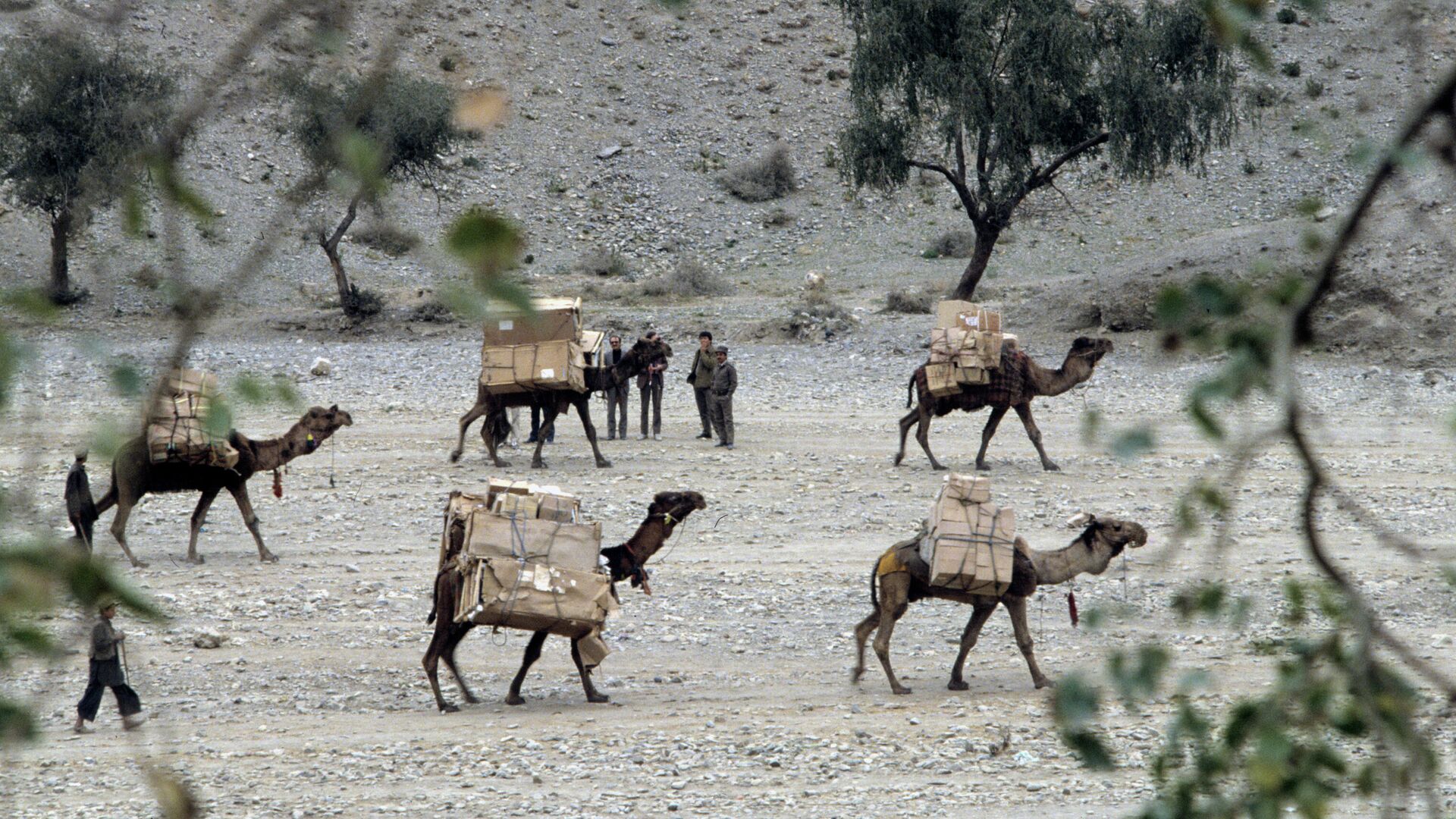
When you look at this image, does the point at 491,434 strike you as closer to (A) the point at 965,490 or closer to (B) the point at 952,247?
(A) the point at 965,490

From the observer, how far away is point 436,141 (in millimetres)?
39969

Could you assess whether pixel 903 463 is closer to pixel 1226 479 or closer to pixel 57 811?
pixel 57 811

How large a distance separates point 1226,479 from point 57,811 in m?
7.95

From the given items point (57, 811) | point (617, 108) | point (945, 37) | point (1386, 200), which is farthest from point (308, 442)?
point (617, 108)

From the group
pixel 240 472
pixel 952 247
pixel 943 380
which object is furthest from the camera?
pixel 952 247

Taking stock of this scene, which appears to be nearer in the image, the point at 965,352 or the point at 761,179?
the point at 965,352

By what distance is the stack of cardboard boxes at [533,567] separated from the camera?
10.3 m

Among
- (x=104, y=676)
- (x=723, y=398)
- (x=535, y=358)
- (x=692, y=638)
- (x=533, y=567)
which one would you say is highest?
(x=535, y=358)

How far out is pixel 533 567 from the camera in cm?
1041

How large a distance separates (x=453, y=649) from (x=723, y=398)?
10367 millimetres

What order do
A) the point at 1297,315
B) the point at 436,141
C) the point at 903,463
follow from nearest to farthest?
the point at 1297,315
the point at 903,463
the point at 436,141

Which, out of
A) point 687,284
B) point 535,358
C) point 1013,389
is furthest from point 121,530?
point 687,284

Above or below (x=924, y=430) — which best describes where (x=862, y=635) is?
below

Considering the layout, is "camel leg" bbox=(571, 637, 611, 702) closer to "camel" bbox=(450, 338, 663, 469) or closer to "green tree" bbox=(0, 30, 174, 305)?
"camel" bbox=(450, 338, 663, 469)
